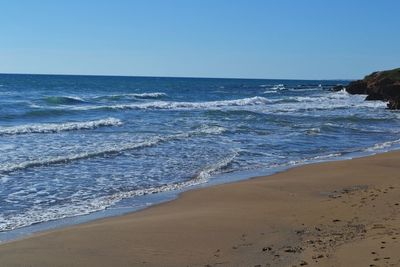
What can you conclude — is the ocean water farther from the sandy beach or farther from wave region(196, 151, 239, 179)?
the sandy beach

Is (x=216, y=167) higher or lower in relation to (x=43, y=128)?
higher

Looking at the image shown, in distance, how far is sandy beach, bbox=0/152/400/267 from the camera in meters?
5.82

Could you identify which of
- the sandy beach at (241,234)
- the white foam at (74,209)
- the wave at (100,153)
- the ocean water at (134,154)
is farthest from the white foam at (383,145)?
the white foam at (74,209)

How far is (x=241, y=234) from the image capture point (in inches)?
272

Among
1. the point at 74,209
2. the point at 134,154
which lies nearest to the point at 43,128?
the point at 134,154

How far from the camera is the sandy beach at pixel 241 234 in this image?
582 cm

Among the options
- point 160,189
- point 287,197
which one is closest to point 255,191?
point 287,197

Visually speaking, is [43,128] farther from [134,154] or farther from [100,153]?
[134,154]

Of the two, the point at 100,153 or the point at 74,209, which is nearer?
the point at 74,209

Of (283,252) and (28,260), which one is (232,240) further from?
(28,260)

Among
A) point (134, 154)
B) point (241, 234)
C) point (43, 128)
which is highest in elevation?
point (241, 234)

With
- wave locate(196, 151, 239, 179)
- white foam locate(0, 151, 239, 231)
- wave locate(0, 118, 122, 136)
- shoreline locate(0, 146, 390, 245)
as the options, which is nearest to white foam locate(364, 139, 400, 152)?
shoreline locate(0, 146, 390, 245)

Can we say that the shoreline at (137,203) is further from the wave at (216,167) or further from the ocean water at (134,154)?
the wave at (216,167)

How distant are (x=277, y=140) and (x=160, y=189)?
944 centimetres
